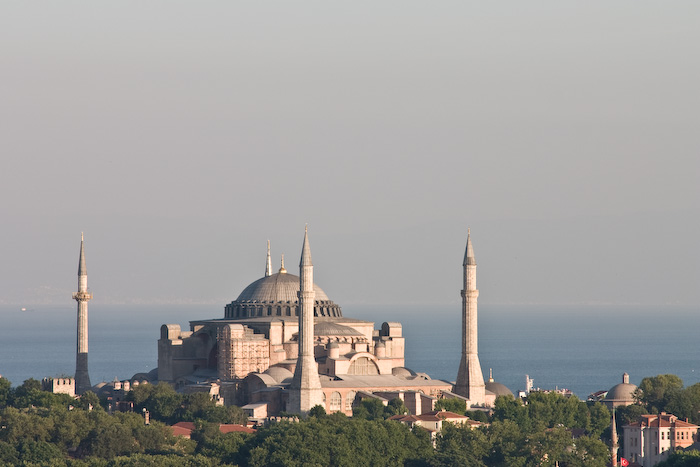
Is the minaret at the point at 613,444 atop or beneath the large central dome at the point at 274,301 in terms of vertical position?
beneath

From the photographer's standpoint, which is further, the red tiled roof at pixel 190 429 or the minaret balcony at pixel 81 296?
the minaret balcony at pixel 81 296

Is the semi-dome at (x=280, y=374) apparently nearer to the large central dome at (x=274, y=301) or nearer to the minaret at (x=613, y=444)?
the large central dome at (x=274, y=301)

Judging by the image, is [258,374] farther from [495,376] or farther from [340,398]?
[495,376]

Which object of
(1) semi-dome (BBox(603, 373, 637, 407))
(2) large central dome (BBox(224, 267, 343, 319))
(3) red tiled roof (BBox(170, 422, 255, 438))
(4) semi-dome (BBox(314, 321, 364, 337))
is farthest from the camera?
(2) large central dome (BBox(224, 267, 343, 319))

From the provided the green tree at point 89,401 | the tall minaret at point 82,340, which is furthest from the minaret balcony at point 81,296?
the green tree at point 89,401

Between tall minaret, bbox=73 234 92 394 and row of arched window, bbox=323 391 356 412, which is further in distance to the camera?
tall minaret, bbox=73 234 92 394

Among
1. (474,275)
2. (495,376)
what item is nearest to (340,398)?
(474,275)

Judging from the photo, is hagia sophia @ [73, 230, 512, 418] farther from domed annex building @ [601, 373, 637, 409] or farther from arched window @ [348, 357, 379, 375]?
domed annex building @ [601, 373, 637, 409]

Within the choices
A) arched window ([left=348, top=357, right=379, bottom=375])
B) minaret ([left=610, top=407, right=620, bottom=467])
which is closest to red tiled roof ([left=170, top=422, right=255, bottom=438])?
arched window ([left=348, top=357, right=379, bottom=375])
